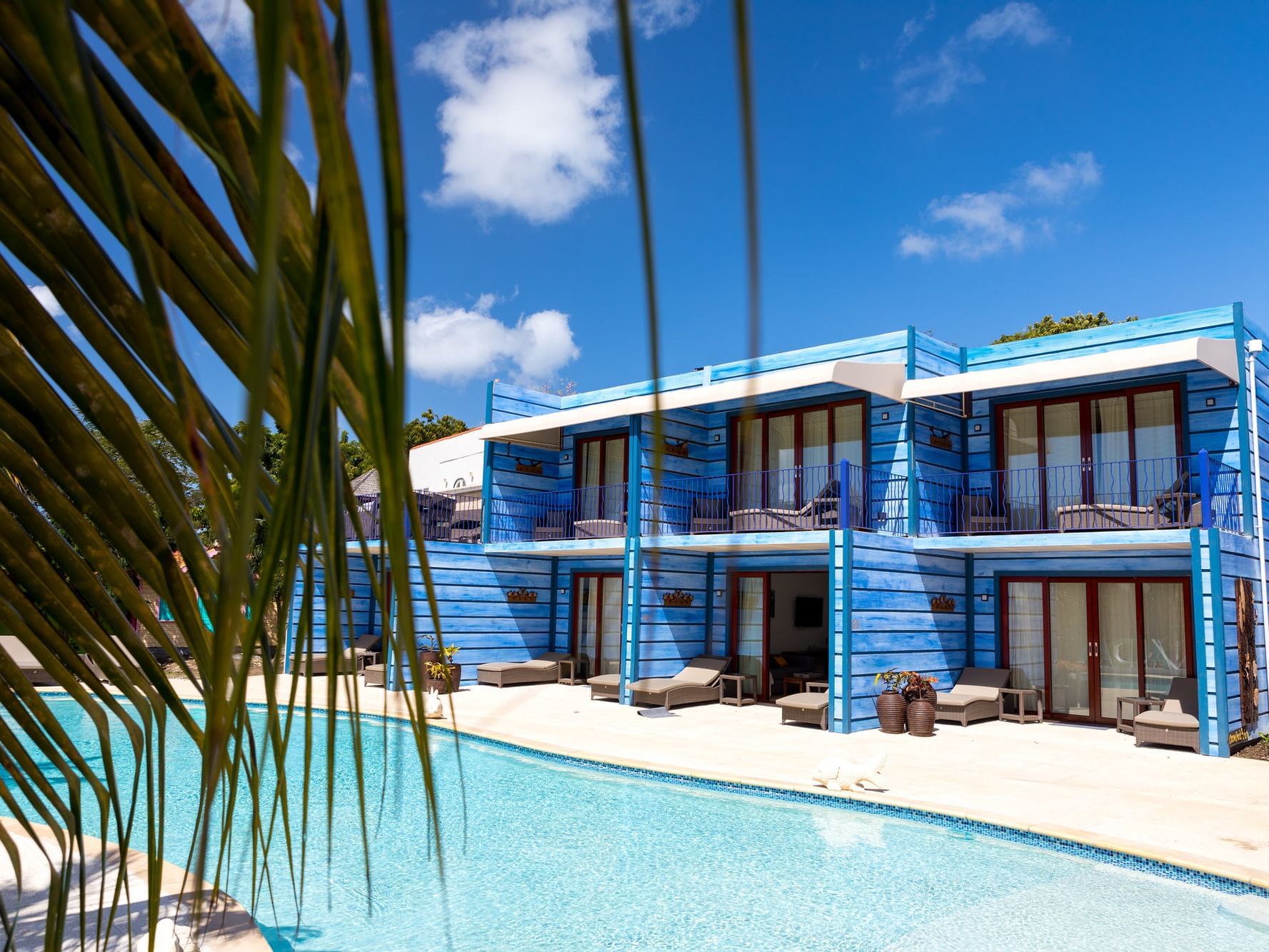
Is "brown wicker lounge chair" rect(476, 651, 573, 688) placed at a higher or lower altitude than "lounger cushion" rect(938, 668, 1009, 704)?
lower

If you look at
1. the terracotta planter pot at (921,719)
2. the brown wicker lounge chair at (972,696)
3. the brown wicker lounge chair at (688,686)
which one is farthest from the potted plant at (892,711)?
the brown wicker lounge chair at (688,686)

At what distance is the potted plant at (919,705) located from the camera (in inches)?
450

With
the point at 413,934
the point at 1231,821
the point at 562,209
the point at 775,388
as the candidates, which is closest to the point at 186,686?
the point at 775,388

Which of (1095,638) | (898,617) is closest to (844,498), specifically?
(898,617)

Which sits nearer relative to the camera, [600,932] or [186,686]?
[600,932]

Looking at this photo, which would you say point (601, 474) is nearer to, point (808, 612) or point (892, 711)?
point (808, 612)

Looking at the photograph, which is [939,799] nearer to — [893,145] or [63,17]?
[893,145]

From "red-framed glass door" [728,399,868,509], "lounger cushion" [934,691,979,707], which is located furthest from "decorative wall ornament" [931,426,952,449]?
"lounger cushion" [934,691,979,707]

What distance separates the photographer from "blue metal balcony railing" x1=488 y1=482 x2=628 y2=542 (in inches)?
675

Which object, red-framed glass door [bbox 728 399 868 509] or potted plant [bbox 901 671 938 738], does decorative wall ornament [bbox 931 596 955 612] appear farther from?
red-framed glass door [bbox 728 399 868 509]

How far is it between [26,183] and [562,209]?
576 mm

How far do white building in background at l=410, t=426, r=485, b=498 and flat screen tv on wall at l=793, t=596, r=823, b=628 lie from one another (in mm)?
8047

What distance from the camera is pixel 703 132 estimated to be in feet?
2.08

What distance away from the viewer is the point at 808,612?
1817cm
